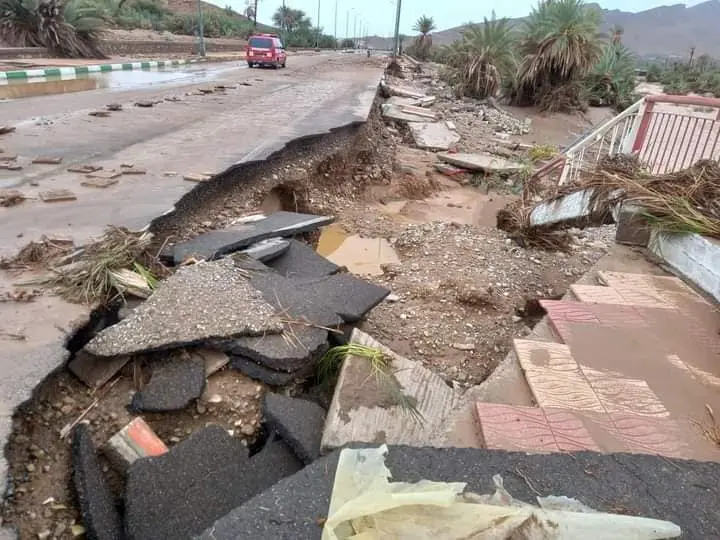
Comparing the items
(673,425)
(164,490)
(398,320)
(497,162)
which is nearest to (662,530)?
(673,425)

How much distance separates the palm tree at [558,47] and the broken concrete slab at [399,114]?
6135 mm

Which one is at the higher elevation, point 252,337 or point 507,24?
point 507,24

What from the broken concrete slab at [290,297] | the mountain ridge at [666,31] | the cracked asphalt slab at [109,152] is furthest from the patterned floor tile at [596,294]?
the mountain ridge at [666,31]

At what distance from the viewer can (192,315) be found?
255 cm

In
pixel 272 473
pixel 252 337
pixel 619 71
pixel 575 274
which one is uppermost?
pixel 619 71

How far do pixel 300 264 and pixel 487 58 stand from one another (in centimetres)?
1763

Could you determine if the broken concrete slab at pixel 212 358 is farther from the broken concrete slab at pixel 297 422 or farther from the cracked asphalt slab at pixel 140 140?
the cracked asphalt slab at pixel 140 140

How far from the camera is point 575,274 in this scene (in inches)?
217

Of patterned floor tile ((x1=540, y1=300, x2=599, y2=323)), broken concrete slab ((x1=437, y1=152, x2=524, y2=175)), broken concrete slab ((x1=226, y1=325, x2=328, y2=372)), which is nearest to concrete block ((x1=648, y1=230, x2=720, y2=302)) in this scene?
patterned floor tile ((x1=540, y1=300, x2=599, y2=323))

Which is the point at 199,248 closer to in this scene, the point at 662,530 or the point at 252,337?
the point at 252,337

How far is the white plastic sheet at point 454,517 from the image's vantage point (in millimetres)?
1360

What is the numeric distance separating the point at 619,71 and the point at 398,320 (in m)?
20.0

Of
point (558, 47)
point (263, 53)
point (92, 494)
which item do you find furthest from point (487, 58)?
point (92, 494)

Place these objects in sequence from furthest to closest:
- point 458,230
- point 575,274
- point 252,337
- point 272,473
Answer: point 458,230 → point 575,274 → point 252,337 → point 272,473
